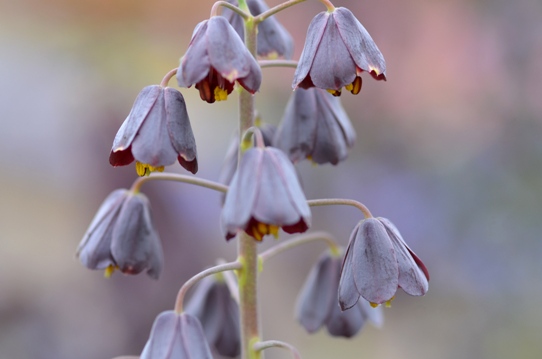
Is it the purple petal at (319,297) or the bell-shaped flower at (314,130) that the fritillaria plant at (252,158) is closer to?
the bell-shaped flower at (314,130)

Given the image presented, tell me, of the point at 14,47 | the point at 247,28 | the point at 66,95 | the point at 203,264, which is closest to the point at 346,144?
the point at 247,28

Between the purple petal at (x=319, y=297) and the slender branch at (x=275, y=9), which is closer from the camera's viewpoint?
the slender branch at (x=275, y=9)

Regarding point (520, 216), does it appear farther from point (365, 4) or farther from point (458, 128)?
point (365, 4)

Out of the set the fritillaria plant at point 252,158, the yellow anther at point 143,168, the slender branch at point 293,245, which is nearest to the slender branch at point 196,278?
the fritillaria plant at point 252,158

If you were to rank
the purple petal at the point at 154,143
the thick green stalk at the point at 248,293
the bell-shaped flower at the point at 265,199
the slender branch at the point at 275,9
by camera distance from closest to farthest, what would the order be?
the bell-shaped flower at the point at 265,199, the purple petal at the point at 154,143, the slender branch at the point at 275,9, the thick green stalk at the point at 248,293

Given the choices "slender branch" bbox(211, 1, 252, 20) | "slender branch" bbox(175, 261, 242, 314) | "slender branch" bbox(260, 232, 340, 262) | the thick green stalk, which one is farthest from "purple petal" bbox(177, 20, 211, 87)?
"slender branch" bbox(260, 232, 340, 262)

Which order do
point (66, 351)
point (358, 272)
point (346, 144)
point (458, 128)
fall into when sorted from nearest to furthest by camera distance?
point (358, 272) < point (346, 144) < point (66, 351) < point (458, 128)

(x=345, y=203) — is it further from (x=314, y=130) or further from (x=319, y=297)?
(x=319, y=297)
